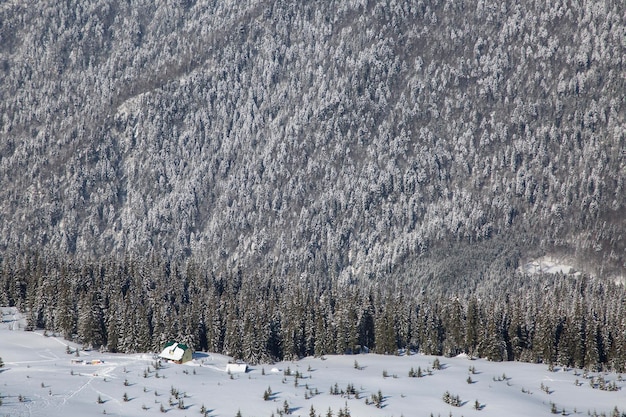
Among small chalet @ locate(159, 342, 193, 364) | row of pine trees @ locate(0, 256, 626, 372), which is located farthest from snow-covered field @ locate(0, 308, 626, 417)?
row of pine trees @ locate(0, 256, 626, 372)

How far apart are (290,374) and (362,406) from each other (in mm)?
21100

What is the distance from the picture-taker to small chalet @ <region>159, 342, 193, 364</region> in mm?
141750

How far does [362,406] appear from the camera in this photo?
116m

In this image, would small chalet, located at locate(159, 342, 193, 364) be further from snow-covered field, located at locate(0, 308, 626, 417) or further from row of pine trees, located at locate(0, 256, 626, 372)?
row of pine trees, located at locate(0, 256, 626, 372)

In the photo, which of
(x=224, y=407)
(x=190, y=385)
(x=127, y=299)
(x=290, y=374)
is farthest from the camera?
(x=127, y=299)

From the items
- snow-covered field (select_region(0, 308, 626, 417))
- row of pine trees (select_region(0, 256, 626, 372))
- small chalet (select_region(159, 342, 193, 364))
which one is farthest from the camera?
row of pine trees (select_region(0, 256, 626, 372))

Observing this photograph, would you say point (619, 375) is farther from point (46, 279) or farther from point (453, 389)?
point (46, 279)

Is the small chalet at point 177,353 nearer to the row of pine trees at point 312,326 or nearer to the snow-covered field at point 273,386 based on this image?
the snow-covered field at point 273,386

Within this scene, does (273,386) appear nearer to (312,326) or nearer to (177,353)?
(177,353)

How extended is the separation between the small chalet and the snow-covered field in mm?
1756

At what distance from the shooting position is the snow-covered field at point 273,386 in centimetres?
11262

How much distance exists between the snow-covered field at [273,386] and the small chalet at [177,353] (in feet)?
5.76

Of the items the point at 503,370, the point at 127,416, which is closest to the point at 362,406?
the point at 127,416

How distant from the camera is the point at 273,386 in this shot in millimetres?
124875
